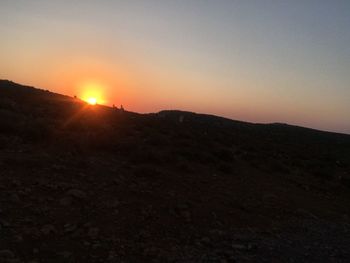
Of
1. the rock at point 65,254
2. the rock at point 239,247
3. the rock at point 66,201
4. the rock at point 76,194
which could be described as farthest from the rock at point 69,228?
the rock at point 239,247

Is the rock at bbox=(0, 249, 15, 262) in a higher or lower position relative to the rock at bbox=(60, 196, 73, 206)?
lower

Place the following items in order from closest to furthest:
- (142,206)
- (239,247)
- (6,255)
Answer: (6,255) < (239,247) < (142,206)

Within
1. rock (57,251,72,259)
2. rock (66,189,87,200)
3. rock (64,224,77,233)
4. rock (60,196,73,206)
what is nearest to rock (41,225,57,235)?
rock (64,224,77,233)

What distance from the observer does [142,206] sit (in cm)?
1197

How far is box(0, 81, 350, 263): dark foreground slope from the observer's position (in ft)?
30.7

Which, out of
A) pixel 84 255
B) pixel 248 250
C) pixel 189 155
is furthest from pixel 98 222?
pixel 189 155

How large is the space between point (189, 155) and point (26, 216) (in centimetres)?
1100

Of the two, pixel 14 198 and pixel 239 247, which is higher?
pixel 14 198

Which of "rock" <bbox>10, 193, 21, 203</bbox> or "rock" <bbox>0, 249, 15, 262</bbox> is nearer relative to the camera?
"rock" <bbox>0, 249, 15, 262</bbox>

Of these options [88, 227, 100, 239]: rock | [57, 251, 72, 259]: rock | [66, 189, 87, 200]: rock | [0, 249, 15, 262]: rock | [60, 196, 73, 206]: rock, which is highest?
[66, 189, 87, 200]: rock

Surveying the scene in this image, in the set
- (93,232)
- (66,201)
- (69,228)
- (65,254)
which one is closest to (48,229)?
(69,228)

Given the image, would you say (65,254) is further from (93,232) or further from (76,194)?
(76,194)

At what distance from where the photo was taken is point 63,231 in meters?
9.53

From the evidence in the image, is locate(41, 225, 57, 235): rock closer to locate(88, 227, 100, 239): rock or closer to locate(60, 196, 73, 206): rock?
locate(88, 227, 100, 239): rock
